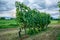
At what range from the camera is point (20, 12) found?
452 centimetres

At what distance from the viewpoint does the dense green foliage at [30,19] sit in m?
4.51

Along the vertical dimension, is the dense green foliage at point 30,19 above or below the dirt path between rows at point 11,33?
above

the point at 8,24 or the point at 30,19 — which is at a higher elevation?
the point at 30,19

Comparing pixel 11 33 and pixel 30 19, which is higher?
pixel 30 19

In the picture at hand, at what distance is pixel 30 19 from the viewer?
4648mm

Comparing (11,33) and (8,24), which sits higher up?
(8,24)

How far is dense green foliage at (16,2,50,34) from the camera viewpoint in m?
4.51

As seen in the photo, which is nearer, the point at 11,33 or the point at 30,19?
the point at 11,33

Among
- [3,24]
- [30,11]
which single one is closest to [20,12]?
[30,11]

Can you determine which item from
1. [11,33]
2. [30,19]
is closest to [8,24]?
[11,33]

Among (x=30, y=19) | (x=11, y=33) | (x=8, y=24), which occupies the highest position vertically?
(x=30, y=19)

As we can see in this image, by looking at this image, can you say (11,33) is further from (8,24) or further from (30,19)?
(30,19)

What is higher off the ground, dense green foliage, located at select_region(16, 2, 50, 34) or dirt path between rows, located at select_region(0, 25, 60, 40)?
dense green foliage, located at select_region(16, 2, 50, 34)

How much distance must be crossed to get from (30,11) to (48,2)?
2.13ft
